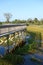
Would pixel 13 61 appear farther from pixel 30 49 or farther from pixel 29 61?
pixel 30 49

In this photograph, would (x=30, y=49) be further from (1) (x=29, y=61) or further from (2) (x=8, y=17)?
(2) (x=8, y=17)

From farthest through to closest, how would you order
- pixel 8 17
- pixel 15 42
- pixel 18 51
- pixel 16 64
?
1. pixel 8 17
2. pixel 15 42
3. pixel 18 51
4. pixel 16 64

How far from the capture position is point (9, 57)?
694 inches

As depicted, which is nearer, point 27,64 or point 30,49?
point 27,64

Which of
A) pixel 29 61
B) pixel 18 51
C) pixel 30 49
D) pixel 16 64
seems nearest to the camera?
pixel 16 64

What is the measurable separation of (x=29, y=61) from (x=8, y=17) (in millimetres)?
101393

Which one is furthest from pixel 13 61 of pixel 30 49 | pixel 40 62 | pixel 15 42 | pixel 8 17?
pixel 8 17

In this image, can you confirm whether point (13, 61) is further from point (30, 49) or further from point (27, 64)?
point (30, 49)

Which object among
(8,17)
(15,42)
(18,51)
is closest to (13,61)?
(18,51)

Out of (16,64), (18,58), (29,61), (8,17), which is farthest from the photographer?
(8,17)

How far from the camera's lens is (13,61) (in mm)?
17047

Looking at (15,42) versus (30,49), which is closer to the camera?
(30,49)

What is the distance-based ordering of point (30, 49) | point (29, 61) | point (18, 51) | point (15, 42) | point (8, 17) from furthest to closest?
point (8, 17) < point (15, 42) < point (30, 49) < point (18, 51) < point (29, 61)

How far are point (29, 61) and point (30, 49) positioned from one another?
22.4 feet
